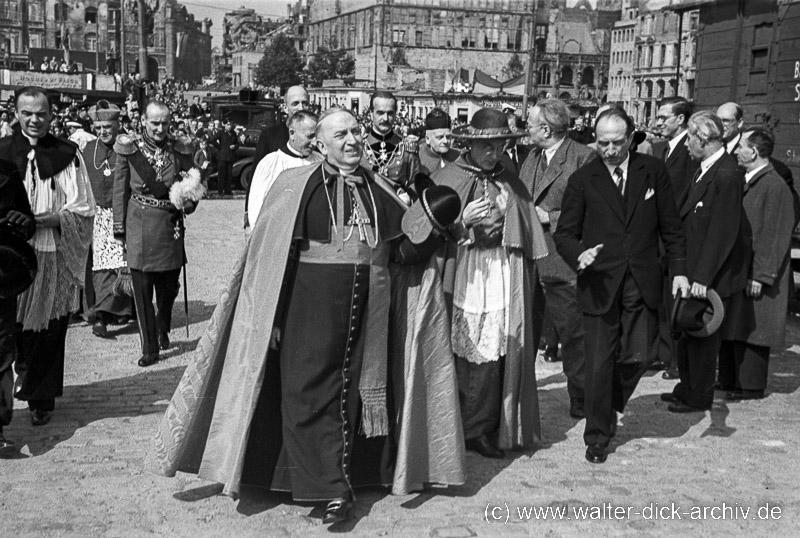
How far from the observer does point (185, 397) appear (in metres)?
5.08

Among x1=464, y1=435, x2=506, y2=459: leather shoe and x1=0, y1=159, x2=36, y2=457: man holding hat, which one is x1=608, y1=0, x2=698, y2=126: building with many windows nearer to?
x1=464, y1=435, x2=506, y2=459: leather shoe

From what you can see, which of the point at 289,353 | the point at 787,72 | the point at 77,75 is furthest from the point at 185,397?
the point at 77,75

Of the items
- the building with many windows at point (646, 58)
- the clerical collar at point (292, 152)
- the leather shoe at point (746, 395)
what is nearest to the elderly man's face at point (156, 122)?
the clerical collar at point (292, 152)

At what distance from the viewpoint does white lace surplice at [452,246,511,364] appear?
19.1ft

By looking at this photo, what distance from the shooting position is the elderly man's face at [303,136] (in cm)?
722

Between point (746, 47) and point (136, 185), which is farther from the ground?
point (746, 47)

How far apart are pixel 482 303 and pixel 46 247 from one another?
2751 millimetres

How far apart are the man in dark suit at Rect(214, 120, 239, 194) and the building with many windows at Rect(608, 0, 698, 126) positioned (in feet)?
223

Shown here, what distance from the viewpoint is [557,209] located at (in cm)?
737

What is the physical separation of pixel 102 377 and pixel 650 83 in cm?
9546

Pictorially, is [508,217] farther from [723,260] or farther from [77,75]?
[77,75]

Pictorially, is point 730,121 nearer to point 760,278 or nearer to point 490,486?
point 760,278

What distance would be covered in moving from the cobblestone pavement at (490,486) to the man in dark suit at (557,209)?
0.37 metres

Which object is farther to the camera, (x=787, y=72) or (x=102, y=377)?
(x=787, y=72)
